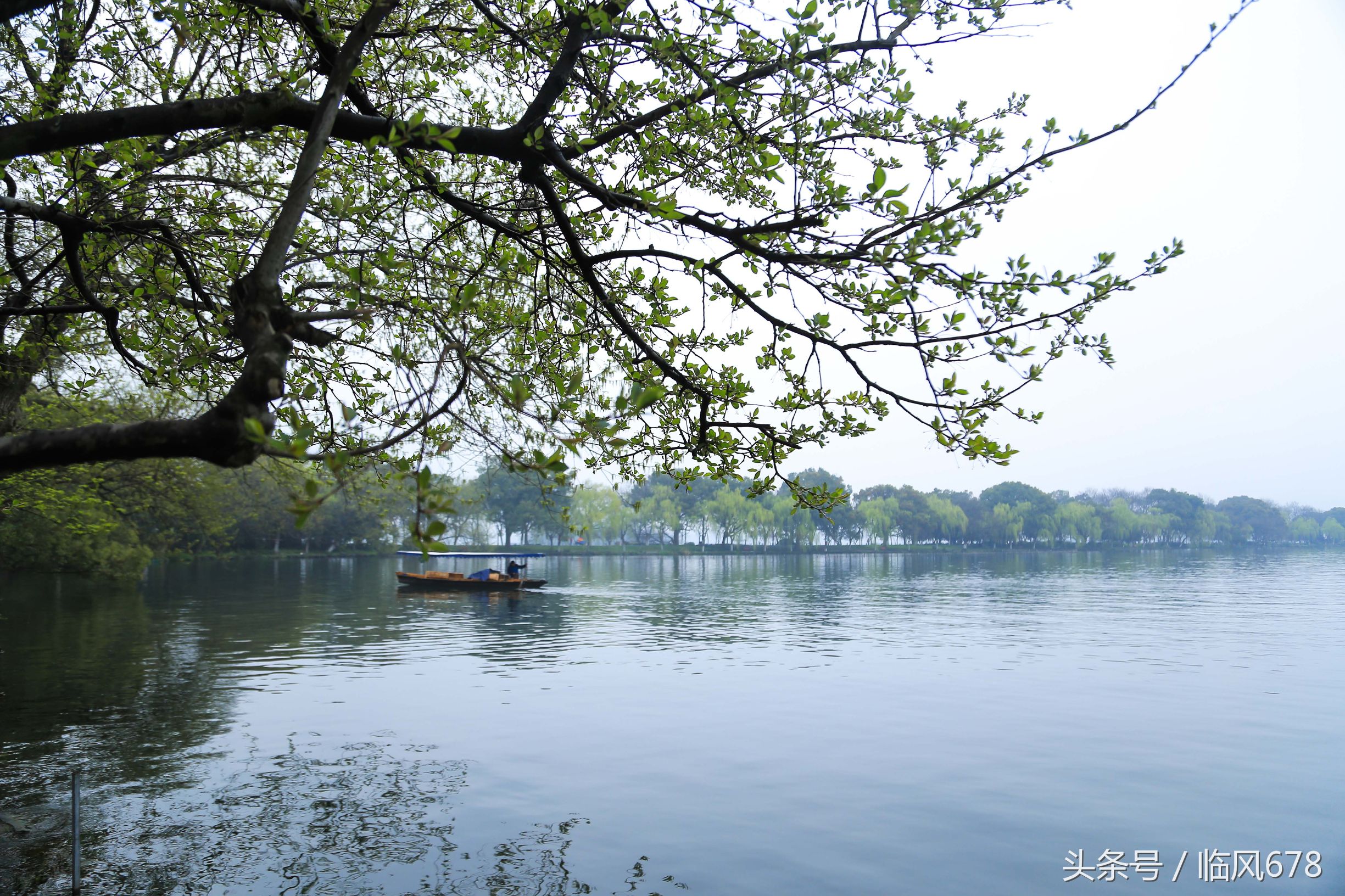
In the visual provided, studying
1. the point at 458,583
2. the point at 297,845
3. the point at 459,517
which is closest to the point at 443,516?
the point at 459,517

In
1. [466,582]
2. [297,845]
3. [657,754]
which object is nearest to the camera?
[297,845]

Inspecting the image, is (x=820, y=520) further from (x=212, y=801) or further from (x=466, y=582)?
(x=212, y=801)

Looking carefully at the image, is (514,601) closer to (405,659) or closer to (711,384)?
(405,659)

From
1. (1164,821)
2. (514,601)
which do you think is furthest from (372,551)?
(1164,821)

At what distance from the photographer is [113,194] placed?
978 centimetres

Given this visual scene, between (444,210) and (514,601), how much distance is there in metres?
46.1

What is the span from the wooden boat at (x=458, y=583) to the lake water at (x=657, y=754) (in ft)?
62.1

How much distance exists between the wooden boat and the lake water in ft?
62.1

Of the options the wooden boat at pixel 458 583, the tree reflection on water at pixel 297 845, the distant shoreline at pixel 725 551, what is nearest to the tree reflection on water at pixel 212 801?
the tree reflection on water at pixel 297 845

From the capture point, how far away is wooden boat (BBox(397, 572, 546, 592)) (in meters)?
61.0

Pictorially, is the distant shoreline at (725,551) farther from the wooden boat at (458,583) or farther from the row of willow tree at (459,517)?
the wooden boat at (458,583)

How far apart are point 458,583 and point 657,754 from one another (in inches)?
1760

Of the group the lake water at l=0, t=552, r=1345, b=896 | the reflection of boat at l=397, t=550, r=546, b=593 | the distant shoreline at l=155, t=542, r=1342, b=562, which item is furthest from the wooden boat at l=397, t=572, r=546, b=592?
the distant shoreline at l=155, t=542, r=1342, b=562

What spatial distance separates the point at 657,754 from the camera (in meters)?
18.9
